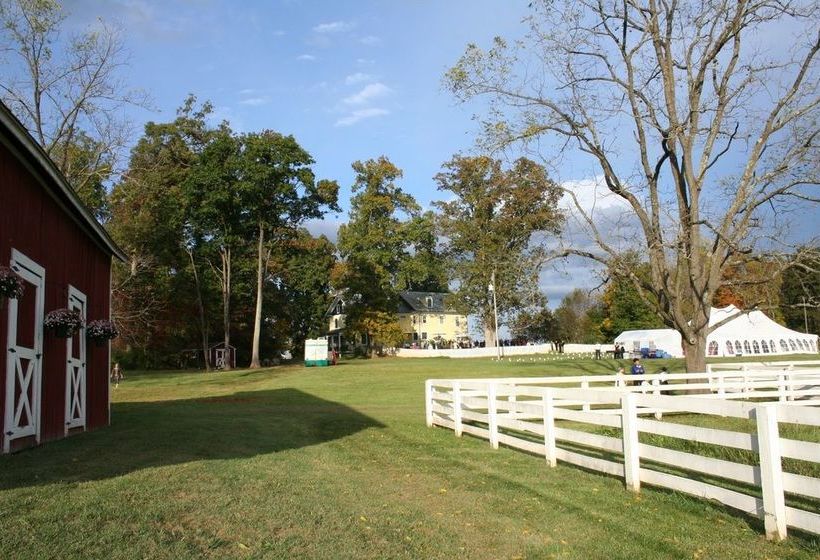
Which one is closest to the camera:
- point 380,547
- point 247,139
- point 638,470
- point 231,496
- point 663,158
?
point 380,547

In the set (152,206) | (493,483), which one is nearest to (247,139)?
(152,206)

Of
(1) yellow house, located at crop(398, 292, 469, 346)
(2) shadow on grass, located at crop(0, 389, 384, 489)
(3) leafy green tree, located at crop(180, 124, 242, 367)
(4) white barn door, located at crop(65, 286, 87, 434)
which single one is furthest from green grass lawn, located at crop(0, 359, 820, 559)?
(1) yellow house, located at crop(398, 292, 469, 346)

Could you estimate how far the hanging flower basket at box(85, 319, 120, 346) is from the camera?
13.1m

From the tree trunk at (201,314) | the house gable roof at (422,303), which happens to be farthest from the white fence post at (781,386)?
the house gable roof at (422,303)

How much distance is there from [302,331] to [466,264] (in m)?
17.3

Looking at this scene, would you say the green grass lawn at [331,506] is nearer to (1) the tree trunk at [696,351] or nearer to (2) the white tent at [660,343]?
(1) the tree trunk at [696,351]

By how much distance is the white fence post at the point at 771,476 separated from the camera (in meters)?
5.54

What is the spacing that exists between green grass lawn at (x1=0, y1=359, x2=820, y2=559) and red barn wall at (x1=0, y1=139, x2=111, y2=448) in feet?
3.62

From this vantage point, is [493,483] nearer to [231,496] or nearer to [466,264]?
[231,496]

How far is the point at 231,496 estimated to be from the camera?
666cm

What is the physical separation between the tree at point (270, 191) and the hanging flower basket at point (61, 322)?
37644mm

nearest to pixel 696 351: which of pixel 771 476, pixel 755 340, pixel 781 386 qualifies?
pixel 781 386

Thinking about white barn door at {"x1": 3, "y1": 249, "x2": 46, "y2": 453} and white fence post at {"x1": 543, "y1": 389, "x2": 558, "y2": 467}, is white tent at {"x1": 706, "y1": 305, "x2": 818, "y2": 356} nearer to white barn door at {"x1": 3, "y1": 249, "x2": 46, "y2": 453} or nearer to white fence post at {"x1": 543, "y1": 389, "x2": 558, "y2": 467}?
white fence post at {"x1": 543, "y1": 389, "x2": 558, "y2": 467}

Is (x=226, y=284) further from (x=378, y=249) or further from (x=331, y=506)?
(x=331, y=506)
